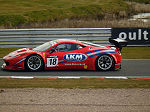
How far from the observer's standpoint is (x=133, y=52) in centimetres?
1731

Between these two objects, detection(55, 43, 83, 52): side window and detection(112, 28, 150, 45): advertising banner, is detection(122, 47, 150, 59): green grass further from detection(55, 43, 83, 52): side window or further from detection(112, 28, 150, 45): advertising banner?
detection(55, 43, 83, 52): side window

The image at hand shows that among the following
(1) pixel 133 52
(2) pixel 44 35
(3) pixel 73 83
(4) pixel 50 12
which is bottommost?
(4) pixel 50 12

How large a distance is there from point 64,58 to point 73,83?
2118mm

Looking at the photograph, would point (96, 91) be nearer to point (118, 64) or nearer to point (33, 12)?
point (118, 64)

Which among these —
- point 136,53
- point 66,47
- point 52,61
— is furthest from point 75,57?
point 136,53

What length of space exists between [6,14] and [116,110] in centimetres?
3966

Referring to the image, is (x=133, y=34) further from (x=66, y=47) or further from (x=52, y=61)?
(x=52, y=61)

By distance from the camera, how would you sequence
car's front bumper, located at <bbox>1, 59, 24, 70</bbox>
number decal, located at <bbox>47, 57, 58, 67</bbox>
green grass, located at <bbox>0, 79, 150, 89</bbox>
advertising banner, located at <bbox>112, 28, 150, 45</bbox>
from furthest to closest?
1. advertising banner, located at <bbox>112, 28, 150, 45</bbox>
2. number decal, located at <bbox>47, 57, 58, 67</bbox>
3. car's front bumper, located at <bbox>1, 59, 24, 70</bbox>
4. green grass, located at <bbox>0, 79, 150, 89</bbox>

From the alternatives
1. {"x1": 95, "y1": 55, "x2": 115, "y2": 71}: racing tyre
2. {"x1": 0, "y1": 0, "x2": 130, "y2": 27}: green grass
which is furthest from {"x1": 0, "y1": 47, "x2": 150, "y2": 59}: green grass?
{"x1": 0, "y1": 0, "x2": 130, "y2": 27}: green grass

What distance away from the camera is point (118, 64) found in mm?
12531

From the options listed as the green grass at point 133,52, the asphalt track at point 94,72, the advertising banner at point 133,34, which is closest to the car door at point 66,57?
the asphalt track at point 94,72

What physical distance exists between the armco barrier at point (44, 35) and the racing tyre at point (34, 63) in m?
6.20

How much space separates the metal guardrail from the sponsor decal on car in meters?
5.97

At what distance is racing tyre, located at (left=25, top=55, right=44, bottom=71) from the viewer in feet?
39.8
